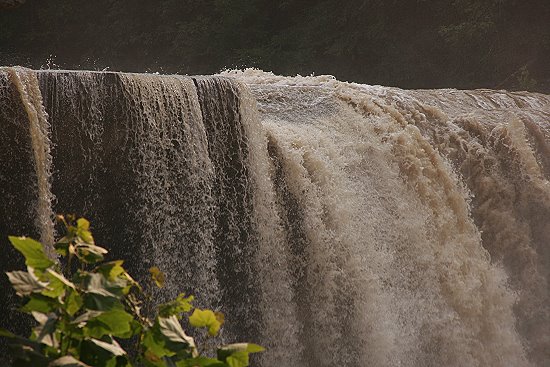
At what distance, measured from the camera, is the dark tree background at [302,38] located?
13.1 metres

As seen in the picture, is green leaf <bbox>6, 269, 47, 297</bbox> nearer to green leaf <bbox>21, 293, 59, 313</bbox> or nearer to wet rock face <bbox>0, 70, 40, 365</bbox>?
green leaf <bbox>21, 293, 59, 313</bbox>

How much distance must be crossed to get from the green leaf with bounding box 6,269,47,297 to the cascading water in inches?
128

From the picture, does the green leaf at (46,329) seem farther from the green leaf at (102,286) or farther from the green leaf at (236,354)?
the green leaf at (236,354)

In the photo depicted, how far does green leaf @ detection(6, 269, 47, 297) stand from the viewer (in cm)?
88

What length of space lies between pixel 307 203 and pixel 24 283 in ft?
13.9

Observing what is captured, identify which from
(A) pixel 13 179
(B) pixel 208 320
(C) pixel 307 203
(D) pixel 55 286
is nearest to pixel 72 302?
(D) pixel 55 286

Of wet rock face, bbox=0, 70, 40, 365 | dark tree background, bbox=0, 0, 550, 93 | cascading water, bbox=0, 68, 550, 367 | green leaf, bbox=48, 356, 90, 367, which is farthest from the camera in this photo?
dark tree background, bbox=0, 0, 550, 93

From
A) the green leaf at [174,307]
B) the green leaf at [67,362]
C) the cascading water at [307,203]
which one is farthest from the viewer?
the cascading water at [307,203]

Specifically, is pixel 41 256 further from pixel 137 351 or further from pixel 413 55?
pixel 413 55

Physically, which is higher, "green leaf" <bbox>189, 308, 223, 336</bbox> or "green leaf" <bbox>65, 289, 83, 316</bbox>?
"green leaf" <bbox>65, 289, 83, 316</bbox>

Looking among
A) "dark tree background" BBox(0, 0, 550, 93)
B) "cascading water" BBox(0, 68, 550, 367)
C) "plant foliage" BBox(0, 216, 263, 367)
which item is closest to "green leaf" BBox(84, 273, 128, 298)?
"plant foliage" BBox(0, 216, 263, 367)

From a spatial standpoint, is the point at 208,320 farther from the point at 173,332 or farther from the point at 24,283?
the point at 24,283

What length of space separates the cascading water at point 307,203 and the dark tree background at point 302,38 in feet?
19.6

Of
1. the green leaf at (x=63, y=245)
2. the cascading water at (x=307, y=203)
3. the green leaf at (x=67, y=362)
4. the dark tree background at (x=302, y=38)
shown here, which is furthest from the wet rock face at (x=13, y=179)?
the dark tree background at (x=302, y=38)
